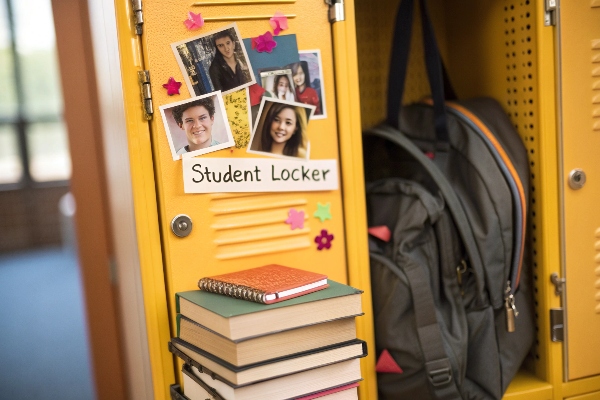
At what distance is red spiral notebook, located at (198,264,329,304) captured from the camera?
40.1 inches

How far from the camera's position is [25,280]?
202 inches

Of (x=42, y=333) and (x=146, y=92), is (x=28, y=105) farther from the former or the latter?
(x=146, y=92)

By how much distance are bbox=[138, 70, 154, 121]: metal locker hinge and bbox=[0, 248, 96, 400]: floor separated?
2180 mm

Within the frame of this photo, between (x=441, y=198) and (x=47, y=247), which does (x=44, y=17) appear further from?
(x=441, y=198)

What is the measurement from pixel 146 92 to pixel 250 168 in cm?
25

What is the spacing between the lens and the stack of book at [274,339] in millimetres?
996

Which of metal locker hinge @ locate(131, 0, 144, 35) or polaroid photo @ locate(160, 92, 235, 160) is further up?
metal locker hinge @ locate(131, 0, 144, 35)

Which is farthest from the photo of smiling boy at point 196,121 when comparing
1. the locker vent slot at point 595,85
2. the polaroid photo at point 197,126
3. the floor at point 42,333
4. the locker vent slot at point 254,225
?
the floor at point 42,333

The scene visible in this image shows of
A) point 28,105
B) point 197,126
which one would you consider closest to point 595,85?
point 197,126

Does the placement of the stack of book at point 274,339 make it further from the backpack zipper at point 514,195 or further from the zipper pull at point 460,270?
the backpack zipper at point 514,195

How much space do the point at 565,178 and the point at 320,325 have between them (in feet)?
2.39

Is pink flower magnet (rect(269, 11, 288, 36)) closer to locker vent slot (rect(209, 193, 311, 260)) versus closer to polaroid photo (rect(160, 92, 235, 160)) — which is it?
polaroid photo (rect(160, 92, 235, 160))

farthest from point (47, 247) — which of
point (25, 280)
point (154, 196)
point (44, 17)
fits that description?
point (154, 196)

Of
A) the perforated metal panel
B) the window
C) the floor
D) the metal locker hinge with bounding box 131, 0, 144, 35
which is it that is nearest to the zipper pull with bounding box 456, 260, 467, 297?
the perforated metal panel
